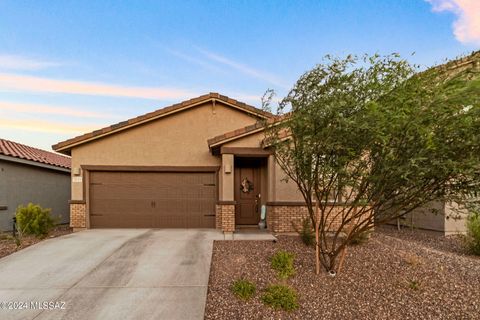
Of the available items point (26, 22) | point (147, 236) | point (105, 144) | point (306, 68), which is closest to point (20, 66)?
point (26, 22)

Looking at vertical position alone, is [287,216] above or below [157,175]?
below

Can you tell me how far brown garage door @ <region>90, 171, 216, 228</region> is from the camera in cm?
1159

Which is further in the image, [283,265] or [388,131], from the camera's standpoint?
[283,265]

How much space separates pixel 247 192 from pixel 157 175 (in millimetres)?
3590

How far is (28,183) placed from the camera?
13.4 metres

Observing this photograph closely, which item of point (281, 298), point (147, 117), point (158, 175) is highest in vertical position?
point (147, 117)

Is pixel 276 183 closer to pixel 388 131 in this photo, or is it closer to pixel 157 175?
pixel 157 175

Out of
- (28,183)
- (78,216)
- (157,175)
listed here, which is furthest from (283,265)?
(28,183)

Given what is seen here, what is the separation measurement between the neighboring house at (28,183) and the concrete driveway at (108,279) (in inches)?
209

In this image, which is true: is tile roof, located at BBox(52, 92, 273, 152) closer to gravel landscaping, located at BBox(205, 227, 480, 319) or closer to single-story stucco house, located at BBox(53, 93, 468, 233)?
single-story stucco house, located at BBox(53, 93, 468, 233)

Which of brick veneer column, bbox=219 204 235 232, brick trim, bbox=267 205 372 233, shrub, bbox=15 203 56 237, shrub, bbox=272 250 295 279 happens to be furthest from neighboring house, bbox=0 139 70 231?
shrub, bbox=272 250 295 279

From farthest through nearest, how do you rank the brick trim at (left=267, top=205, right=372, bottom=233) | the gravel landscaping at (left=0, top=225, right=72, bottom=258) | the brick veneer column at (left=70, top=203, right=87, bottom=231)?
the brick veneer column at (left=70, top=203, right=87, bottom=231) → the brick trim at (left=267, top=205, right=372, bottom=233) → the gravel landscaping at (left=0, top=225, right=72, bottom=258)

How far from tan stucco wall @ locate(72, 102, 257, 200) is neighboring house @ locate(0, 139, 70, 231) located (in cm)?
326

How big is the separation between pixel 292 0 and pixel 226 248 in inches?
364
